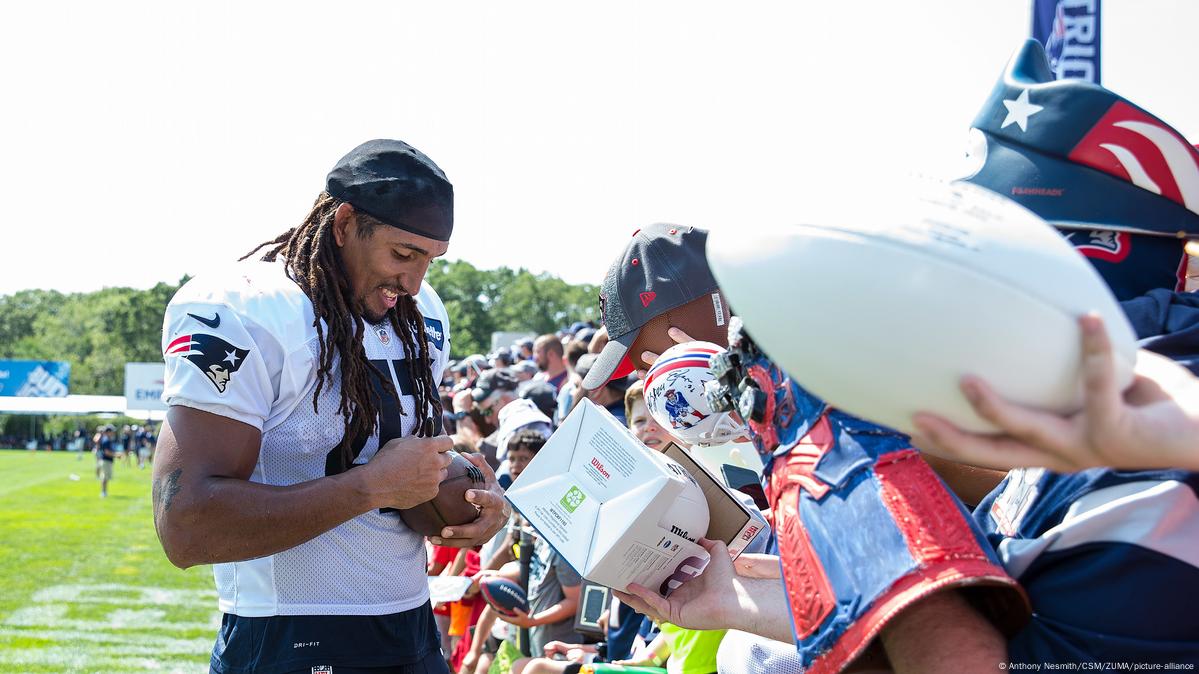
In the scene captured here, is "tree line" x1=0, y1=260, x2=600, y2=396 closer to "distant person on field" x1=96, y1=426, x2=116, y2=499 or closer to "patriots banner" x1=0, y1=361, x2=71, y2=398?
"patriots banner" x1=0, y1=361, x2=71, y2=398

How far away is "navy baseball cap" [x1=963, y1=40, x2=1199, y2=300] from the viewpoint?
5.20 feet

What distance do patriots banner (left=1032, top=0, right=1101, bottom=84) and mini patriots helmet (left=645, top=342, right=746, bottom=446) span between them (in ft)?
14.8

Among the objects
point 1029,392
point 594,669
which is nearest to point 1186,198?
point 1029,392

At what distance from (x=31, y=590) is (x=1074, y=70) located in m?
12.7

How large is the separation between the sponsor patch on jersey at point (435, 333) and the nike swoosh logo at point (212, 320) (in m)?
0.74

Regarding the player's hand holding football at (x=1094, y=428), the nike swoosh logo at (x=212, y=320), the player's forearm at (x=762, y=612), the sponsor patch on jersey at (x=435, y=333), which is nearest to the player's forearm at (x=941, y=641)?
the player's hand holding football at (x=1094, y=428)

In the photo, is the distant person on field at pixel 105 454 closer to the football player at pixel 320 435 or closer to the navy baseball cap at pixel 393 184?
the football player at pixel 320 435

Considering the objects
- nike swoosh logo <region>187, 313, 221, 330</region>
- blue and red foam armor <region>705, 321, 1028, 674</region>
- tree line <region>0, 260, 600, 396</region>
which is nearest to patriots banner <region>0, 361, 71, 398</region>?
tree line <region>0, 260, 600, 396</region>

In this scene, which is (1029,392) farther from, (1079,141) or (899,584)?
(1079,141)

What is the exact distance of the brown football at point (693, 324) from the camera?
289 cm

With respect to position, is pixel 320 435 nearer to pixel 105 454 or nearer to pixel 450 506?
pixel 450 506

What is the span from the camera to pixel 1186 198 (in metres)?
1.59

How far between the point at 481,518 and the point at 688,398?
95cm

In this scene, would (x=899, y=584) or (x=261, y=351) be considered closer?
(x=899, y=584)
